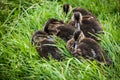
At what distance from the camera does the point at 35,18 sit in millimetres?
5730

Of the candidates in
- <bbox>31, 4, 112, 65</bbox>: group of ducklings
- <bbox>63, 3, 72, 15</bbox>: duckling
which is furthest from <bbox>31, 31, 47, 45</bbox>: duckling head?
<bbox>63, 3, 72, 15</bbox>: duckling

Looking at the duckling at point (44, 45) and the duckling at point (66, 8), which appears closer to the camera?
the duckling at point (44, 45)

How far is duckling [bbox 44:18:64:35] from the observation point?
5.21m

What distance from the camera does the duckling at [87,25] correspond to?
5195 millimetres

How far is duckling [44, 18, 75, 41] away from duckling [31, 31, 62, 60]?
0.34ft

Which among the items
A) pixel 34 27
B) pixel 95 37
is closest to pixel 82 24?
pixel 95 37

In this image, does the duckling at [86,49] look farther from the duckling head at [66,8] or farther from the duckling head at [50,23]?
the duckling head at [66,8]

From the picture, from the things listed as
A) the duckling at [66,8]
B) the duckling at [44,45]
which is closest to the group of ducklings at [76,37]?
the duckling at [44,45]

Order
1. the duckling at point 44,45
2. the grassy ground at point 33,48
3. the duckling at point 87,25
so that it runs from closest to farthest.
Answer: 1. the grassy ground at point 33,48
2. the duckling at point 44,45
3. the duckling at point 87,25

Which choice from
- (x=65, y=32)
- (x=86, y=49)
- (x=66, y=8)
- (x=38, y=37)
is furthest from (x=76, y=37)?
(x=66, y=8)

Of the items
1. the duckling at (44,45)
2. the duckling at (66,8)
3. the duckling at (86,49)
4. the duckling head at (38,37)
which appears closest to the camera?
the duckling at (86,49)

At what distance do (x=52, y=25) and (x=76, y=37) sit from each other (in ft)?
2.11

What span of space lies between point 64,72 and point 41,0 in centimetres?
229

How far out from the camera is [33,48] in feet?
16.4
